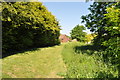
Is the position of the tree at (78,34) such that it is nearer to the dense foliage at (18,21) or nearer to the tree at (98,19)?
the dense foliage at (18,21)

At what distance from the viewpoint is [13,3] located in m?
16.0

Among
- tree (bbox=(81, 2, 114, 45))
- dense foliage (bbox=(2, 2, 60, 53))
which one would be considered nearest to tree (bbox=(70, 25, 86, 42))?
dense foliage (bbox=(2, 2, 60, 53))

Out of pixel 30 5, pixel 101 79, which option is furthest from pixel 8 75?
pixel 30 5

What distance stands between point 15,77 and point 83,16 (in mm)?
12149

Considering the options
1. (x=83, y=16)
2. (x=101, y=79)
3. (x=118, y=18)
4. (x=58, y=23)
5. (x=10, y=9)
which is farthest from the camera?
(x=58, y=23)

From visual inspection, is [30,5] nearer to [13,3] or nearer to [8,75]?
[13,3]

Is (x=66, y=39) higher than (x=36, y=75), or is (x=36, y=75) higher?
(x=36, y=75)

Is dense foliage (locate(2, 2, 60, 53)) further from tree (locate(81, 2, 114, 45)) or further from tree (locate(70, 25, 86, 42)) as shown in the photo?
tree (locate(70, 25, 86, 42))

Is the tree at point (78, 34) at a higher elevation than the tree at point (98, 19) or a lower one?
lower

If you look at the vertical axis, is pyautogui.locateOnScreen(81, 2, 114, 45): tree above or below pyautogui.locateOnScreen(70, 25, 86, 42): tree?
above

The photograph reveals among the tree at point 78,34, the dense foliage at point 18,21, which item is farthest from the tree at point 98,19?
the tree at point 78,34

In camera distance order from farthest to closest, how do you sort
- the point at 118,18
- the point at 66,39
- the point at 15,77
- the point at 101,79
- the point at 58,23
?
the point at 66,39
the point at 58,23
the point at 15,77
the point at 101,79
the point at 118,18

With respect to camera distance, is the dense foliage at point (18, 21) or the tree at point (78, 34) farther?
the tree at point (78, 34)

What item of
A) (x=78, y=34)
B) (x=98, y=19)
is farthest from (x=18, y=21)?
(x=78, y=34)
